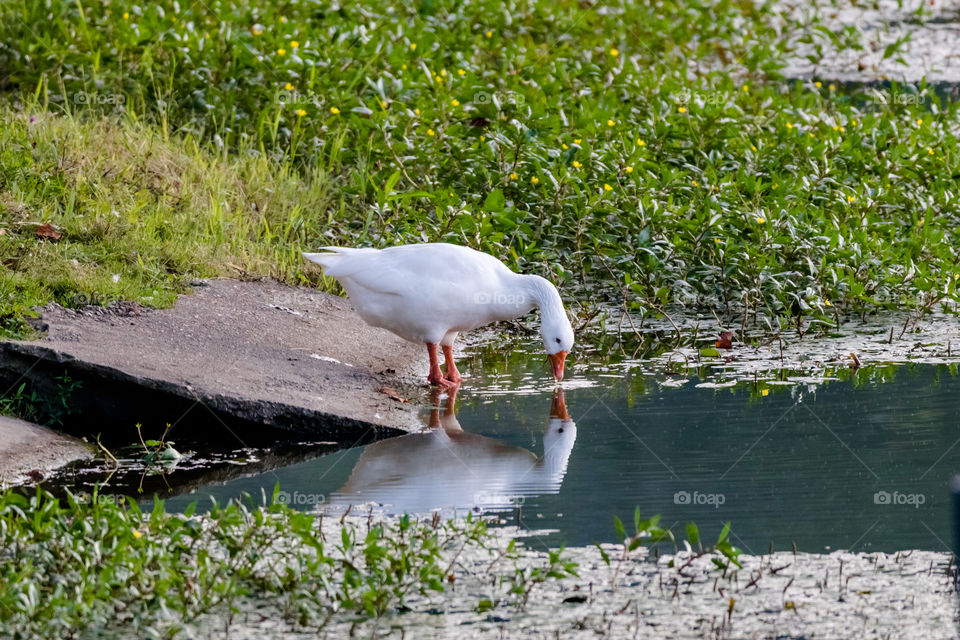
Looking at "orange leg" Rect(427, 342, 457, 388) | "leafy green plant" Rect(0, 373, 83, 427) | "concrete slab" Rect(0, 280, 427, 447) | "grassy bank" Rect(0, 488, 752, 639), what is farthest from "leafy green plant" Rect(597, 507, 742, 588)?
"leafy green plant" Rect(0, 373, 83, 427)

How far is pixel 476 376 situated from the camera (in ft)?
23.3

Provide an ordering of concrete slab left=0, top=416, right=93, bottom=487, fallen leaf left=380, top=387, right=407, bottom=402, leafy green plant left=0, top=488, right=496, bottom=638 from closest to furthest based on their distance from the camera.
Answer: leafy green plant left=0, top=488, right=496, bottom=638 → concrete slab left=0, top=416, right=93, bottom=487 → fallen leaf left=380, top=387, right=407, bottom=402

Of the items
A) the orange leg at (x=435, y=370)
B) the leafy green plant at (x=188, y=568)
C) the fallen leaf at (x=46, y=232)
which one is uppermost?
the fallen leaf at (x=46, y=232)

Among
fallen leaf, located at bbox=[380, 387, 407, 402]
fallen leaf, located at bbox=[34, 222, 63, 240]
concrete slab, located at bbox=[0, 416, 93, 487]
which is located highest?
fallen leaf, located at bbox=[34, 222, 63, 240]

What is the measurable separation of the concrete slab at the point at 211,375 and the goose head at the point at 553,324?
2.27 feet

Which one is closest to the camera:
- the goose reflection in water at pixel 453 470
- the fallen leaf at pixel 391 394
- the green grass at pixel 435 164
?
the goose reflection in water at pixel 453 470

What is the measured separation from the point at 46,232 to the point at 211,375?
209cm

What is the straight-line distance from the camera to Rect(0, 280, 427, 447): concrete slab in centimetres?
600

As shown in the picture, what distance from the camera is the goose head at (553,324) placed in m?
6.59

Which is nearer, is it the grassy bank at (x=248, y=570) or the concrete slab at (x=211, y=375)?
the grassy bank at (x=248, y=570)

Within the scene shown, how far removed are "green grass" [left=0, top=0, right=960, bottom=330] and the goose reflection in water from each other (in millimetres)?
1972

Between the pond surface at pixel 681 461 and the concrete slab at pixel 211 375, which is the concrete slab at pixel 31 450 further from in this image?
the pond surface at pixel 681 461

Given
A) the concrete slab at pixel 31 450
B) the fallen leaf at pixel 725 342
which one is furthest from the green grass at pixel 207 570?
the fallen leaf at pixel 725 342

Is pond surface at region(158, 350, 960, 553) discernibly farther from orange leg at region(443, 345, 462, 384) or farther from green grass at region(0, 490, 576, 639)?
green grass at region(0, 490, 576, 639)
